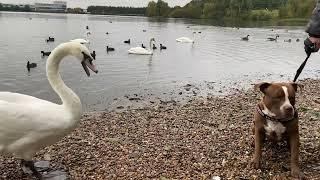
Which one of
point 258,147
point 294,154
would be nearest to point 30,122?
point 258,147

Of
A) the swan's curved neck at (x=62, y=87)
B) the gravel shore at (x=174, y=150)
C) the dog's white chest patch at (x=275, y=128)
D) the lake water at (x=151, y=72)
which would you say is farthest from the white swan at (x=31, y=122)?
the lake water at (x=151, y=72)

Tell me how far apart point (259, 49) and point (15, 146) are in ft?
125

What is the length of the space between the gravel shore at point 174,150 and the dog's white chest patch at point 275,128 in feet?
2.04

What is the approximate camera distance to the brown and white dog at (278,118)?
6.33 meters

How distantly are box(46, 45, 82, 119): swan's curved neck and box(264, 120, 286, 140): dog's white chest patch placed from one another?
109 inches

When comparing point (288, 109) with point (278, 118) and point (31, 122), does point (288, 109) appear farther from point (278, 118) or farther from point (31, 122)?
point (31, 122)

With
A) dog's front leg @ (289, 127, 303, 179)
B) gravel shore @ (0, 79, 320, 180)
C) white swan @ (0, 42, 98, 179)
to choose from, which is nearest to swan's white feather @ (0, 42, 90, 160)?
white swan @ (0, 42, 98, 179)

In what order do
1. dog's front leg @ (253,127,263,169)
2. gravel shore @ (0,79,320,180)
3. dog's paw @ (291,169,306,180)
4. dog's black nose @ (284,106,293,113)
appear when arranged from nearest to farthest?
dog's black nose @ (284,106,293,113), dog's paw @ (291,169,306,180), dog's front leg @ (253,127,263,169), gravel shore @ (0,79,320,180)

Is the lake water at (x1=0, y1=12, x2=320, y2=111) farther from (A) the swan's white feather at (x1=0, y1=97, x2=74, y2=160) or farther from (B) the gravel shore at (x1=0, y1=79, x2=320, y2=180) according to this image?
(A) the swan's white feather at (x1=0, y1=97, x2=74, y2=160)

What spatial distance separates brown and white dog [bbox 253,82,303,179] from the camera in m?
6.33

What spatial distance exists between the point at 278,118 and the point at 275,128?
0.21m

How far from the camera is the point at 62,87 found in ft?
23.7

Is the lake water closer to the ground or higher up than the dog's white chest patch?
closer to the ground

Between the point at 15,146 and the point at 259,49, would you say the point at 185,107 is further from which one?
the point at 259,49
